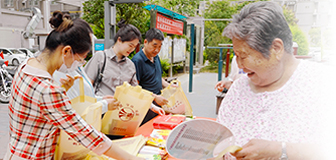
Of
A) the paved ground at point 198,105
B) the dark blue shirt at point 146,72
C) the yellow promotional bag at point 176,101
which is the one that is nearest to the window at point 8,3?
the paved ground at point 198,105

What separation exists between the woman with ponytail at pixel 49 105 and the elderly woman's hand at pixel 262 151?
0.61 m

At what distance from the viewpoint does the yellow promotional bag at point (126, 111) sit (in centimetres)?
161

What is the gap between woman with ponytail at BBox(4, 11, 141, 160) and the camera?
100cm

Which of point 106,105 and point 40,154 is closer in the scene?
point 40,154

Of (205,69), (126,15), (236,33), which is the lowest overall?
(205,69)

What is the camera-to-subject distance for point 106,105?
147 cm

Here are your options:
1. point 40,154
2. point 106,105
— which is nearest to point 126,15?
point 106,105

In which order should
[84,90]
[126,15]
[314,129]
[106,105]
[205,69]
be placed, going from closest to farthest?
[314,129] → [84,90] → [106,105] → [126,15] → [205,69]

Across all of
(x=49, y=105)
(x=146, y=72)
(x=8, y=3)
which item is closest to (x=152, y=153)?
(x=49, y=105)

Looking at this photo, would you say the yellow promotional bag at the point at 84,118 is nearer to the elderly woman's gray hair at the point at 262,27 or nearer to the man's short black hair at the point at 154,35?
the elderly woman's gray hair at the point at 262,27

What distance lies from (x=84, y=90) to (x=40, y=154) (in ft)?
1.36

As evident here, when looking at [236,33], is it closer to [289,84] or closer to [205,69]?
[289,84]

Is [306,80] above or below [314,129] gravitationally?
above

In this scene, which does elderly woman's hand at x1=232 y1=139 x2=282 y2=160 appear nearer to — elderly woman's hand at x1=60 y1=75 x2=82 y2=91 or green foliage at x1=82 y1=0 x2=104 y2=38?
elderly woman's hand at x1=60 y1=75 x2=82 y2=91
